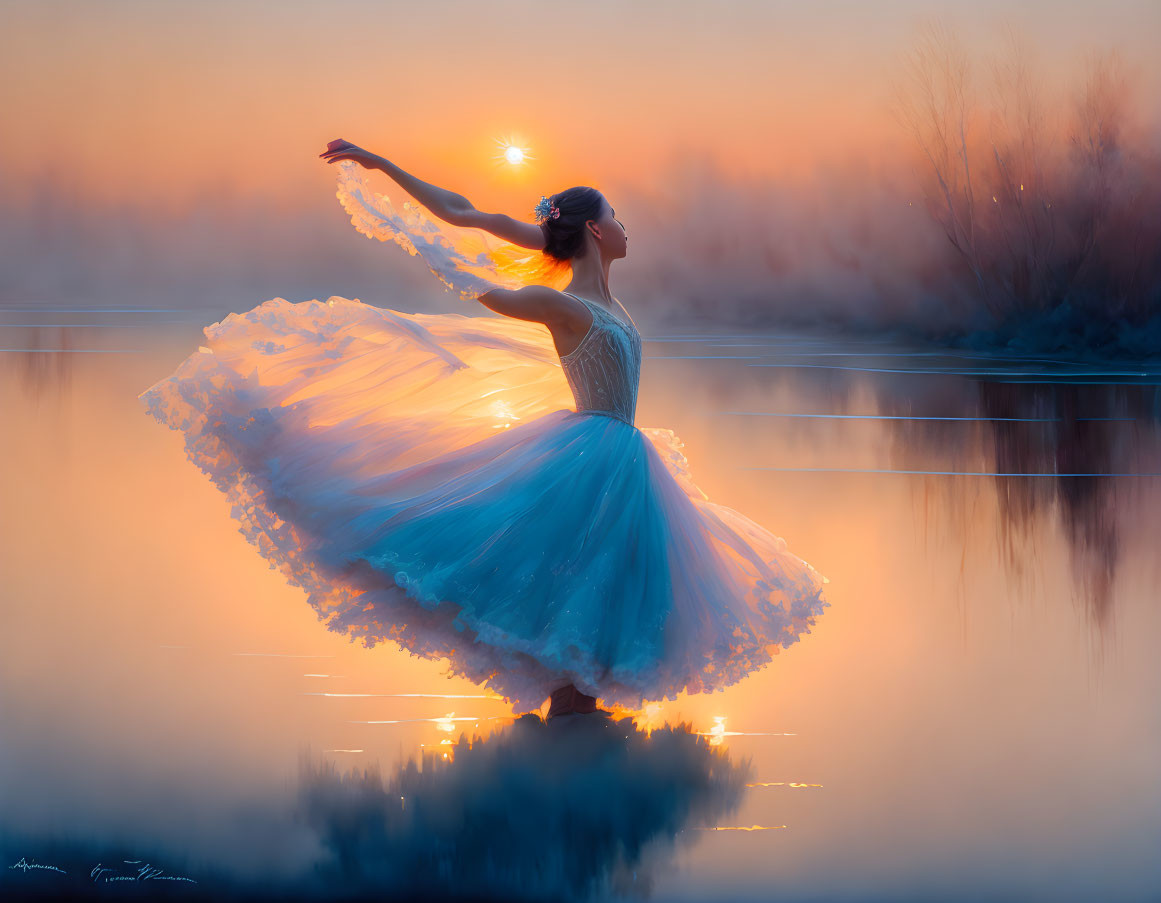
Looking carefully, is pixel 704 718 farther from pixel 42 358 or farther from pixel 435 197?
pixel 42 358

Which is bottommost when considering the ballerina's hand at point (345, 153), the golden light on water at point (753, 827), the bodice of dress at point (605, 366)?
the golden light on water at point (753, 827)

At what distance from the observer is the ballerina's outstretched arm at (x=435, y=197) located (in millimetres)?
2279

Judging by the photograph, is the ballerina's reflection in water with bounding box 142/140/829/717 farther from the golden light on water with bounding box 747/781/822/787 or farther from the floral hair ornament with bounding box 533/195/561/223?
the golden light on water with bounding box 747/781/822/787

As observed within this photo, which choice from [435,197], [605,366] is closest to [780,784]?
[605,366]

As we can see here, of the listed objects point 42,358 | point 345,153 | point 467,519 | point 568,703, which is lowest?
point 568,703

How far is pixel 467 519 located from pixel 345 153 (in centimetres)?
91

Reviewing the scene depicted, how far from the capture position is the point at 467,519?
78.9 inches

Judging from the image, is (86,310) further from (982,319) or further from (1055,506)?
(1055,506)

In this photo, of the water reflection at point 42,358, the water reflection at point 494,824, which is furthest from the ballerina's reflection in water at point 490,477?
the water reflection at point 42,358

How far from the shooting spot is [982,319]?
468 inches

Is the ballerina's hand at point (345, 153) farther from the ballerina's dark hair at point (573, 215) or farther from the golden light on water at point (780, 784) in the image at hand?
the golden light on water at point (780, 784)
